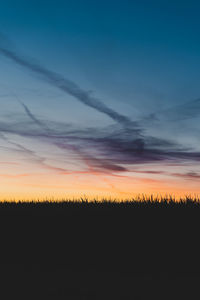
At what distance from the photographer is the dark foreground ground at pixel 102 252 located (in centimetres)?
779

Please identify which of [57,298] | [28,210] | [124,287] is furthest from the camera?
[28,210]

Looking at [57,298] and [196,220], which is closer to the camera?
[57,298]

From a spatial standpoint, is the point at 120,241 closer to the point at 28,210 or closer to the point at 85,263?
the point at 85,263

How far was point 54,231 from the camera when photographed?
456 inches

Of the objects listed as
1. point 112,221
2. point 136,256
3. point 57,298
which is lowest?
point 57,298

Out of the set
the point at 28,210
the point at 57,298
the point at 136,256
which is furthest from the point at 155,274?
the point at 28,210

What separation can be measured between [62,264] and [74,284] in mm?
1609

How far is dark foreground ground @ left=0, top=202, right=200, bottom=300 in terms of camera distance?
7793mm

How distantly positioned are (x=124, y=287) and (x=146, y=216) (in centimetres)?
412

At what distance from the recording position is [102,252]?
33.2 feet

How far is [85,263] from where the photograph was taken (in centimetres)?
965

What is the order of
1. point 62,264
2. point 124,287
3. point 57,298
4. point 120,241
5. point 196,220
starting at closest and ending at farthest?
point 57,298 < point 124,287 < point 62,264 < point 120,241 < point 196,220

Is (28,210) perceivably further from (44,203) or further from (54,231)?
(54,231)

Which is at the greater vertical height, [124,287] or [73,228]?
[73,228]
